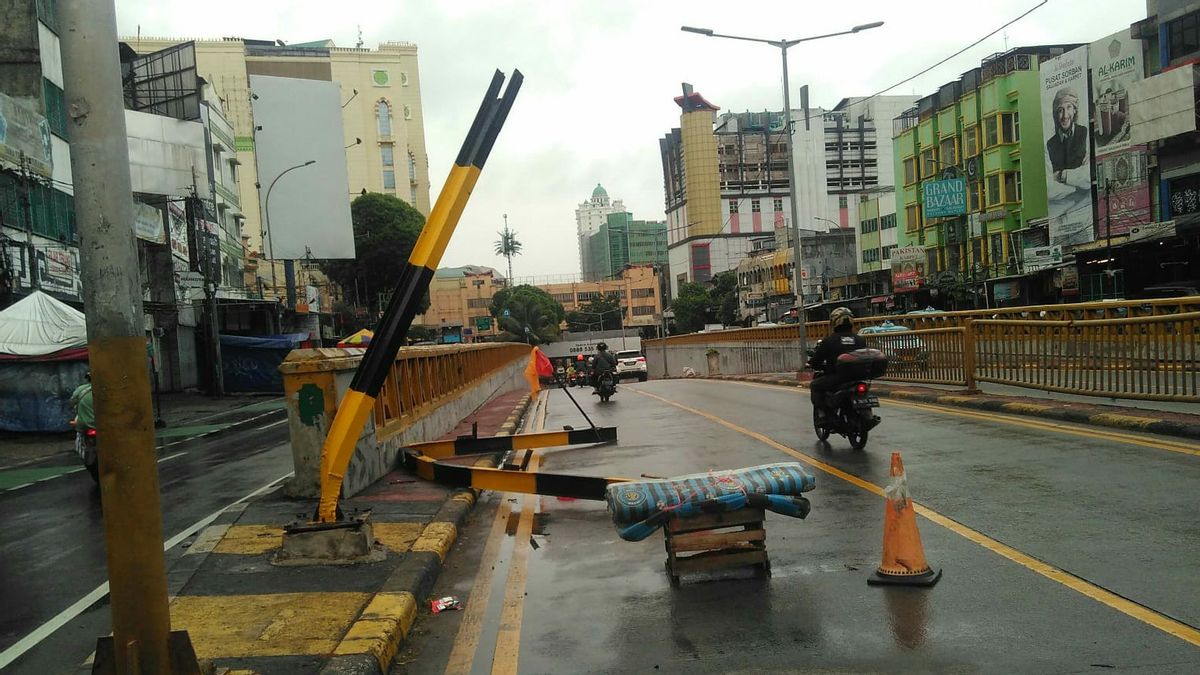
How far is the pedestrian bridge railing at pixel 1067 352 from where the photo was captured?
38.8 ft

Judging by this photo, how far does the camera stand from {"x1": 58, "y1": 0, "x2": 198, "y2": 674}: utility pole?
3848 millimetres

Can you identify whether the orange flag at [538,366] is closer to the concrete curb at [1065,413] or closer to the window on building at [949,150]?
the concrete curb at [1065,413]

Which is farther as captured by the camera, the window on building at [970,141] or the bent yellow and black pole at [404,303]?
the window on building at [970,141]

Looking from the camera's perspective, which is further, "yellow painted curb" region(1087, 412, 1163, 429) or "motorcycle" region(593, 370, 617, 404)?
"motorcycle" region(593, 370, 617, 404)

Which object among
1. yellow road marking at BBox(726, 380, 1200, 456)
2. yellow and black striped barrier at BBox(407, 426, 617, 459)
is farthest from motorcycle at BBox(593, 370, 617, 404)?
yellow and black striped barrier at BBox(407, 426, 617, 459)

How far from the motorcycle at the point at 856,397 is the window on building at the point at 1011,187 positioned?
49.6 metres

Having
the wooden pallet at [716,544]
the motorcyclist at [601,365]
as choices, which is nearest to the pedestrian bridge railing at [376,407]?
the wooden pallet at [716,544]

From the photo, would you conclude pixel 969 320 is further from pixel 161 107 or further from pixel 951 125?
pixel 951 125

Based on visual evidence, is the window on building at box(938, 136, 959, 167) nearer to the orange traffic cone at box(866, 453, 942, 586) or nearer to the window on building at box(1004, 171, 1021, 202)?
the window on building at box(1004, 171, 1021, 202)

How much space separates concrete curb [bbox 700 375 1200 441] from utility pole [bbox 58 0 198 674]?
1038 cm

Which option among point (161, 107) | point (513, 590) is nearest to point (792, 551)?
point (513, 590)

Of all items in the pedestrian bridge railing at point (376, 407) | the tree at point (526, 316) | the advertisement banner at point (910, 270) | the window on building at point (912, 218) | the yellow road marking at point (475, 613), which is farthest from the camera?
the tree at point (526, 316)

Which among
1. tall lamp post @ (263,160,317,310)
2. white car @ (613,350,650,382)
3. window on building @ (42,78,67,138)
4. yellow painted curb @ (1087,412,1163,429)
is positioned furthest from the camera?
white car @ (613,350,650,382)

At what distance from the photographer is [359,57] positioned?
111062 millimetres
